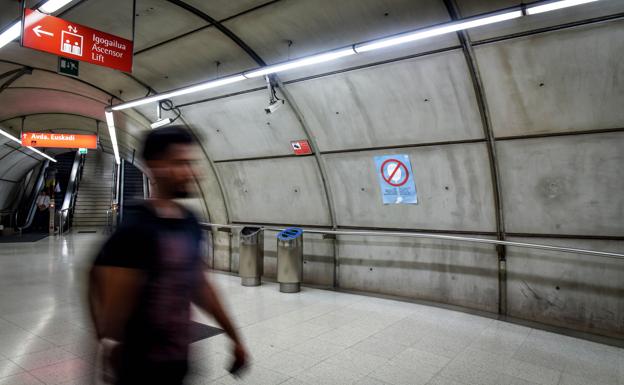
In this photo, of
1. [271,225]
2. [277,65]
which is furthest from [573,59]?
[271,225]

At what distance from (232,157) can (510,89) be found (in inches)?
178

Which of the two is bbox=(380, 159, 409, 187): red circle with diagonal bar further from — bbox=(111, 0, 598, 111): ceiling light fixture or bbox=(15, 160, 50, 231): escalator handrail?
bbox=(15, 160, 50, 231): escalator handrail

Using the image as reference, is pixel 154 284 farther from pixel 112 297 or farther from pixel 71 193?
pixel 71 193

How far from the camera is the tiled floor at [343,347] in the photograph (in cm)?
315

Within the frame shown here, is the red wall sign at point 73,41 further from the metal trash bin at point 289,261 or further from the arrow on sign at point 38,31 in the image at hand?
the metal trash bin at point 289,261

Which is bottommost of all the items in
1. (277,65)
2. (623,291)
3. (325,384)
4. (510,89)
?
(325,384)

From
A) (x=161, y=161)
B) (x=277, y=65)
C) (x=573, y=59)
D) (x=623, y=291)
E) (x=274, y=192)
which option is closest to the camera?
(x=161, y=161)

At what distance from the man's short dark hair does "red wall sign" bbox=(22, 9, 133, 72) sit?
341cm

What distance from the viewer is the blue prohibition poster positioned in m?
5.26

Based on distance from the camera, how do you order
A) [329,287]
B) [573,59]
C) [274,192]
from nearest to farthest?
[573,59]
[329,287]
[274,192]

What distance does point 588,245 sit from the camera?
417cm

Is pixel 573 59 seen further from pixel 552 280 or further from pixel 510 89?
pixel 552 280

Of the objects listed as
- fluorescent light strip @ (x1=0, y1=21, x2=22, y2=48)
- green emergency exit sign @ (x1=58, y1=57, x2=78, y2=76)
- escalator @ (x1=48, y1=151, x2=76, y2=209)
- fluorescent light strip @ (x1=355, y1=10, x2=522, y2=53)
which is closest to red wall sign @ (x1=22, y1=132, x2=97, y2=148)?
green emergency exit sign @ (x1=58, y1=57, x2=78, y2=76)

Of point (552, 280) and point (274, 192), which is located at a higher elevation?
point (274, 192)
